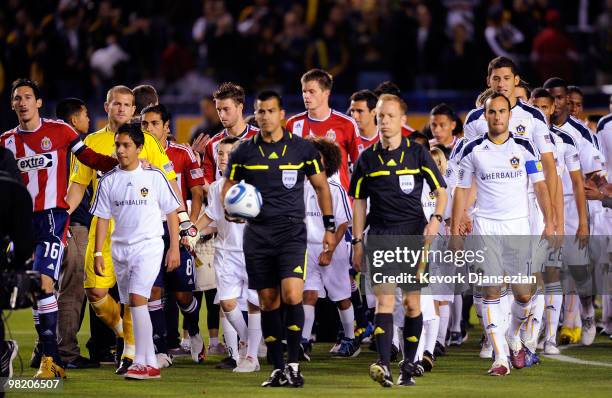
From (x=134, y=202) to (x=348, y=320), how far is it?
2.71 meters

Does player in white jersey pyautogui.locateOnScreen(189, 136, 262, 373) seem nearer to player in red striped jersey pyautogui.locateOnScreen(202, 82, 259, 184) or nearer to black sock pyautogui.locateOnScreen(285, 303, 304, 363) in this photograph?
player in red striped jersey pyautogui.locateOnScreen(202, 82, 259, 184)

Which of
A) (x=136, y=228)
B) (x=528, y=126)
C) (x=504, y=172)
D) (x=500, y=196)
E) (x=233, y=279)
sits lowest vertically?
(x=233, y=279)

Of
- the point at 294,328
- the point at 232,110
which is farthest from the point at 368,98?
the point at 294,328

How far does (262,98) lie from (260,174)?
613 mm

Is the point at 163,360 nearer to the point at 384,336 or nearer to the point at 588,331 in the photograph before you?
the point at 384,336

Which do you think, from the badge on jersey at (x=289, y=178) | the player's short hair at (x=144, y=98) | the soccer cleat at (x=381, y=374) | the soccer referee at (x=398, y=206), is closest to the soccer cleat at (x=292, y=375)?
the soccer cleat at (x=381, y=374)

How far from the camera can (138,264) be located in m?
10.5

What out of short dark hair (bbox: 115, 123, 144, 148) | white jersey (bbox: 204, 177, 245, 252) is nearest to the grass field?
Answer: white jersey (bbox: 204, 177, 245, 252)

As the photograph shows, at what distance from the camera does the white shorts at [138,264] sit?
10484 millimetres

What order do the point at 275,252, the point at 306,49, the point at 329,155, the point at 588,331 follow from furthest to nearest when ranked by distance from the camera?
the point at 306,49, the point at 588,331, the point at 329,155, the point at 275,252

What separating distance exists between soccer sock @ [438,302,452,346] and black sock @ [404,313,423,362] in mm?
1923

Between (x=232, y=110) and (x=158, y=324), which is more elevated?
(x=232, y=110)

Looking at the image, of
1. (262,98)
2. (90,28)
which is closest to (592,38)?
(90,28)

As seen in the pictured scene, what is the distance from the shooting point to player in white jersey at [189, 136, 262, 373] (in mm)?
11109
